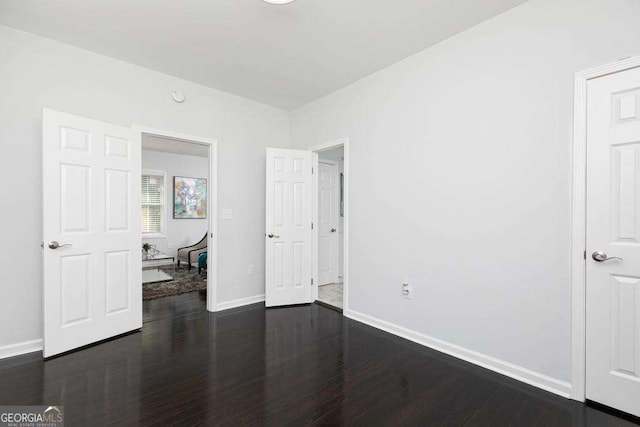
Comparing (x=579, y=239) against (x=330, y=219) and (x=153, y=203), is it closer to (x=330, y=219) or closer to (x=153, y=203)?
(x=330, y=219)

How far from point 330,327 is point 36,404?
2307 millimetres

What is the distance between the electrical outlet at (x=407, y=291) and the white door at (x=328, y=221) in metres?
2.02

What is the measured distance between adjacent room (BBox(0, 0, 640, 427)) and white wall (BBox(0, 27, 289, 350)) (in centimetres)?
2

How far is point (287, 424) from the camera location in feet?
Answer: 5.66

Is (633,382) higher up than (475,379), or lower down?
higher up

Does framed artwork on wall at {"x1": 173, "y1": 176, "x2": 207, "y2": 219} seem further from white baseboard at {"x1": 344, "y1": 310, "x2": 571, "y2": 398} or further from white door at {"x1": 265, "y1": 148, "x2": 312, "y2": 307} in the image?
white baseboard at {"x1": 344, "y1": 310, "x2": 571, "y2": 398}

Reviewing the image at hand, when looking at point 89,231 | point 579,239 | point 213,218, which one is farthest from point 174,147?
point 579,239

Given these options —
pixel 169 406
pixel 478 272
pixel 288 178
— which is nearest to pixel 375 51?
pixel 288 178

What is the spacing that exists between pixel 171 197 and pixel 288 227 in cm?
438

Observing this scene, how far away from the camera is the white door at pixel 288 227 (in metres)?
3.88

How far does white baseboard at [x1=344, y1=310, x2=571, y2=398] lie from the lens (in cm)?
204

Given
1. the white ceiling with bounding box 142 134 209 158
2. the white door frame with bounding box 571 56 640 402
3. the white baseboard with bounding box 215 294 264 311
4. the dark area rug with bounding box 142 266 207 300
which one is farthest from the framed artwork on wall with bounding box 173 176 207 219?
the white door frame with bounding box 571 56 640 402

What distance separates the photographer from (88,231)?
274 cm

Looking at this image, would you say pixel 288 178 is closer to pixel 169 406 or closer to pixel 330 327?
pixel 330 327
